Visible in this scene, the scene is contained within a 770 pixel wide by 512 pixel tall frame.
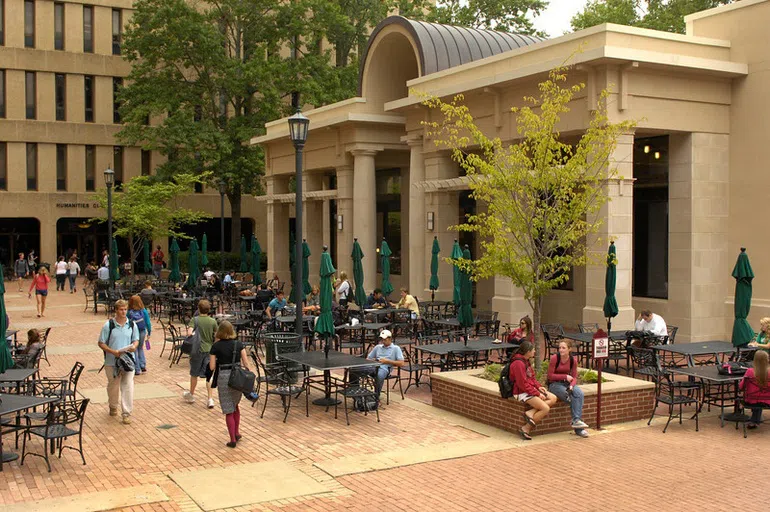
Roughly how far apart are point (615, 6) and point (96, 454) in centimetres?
4437

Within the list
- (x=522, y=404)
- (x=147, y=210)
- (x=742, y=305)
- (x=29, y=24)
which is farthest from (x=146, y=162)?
(x=522, y=404)

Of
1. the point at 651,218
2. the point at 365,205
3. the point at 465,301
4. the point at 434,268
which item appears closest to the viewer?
the point at 465,301

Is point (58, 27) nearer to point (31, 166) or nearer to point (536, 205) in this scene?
point (31, 166)

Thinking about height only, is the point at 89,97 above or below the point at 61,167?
above

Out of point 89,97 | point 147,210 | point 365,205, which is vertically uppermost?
point 89,97

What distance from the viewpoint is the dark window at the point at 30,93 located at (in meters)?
49.5

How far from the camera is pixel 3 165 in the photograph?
49.2m

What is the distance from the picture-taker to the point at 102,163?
5150cm

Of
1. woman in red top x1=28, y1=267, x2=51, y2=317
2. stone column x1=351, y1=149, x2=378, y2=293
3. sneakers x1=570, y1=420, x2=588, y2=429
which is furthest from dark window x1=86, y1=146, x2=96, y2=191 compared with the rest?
sneakers x1=570, y1=420, x2=588, y2=429

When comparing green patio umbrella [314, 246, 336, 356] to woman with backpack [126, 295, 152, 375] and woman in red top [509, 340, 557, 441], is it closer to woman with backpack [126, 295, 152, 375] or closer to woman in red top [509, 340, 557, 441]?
woman with backpack [126, 295, 152, 375]

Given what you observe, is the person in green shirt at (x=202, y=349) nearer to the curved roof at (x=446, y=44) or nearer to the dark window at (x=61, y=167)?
the curved roof at (x=446, y=44)

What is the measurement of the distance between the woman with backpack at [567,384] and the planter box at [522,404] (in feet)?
0.48

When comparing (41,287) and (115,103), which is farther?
(115,103)

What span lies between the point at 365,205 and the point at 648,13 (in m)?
24.2
